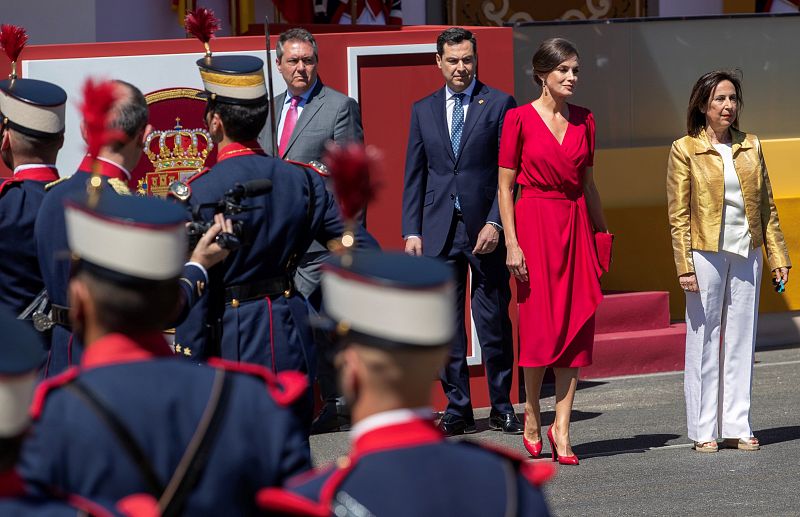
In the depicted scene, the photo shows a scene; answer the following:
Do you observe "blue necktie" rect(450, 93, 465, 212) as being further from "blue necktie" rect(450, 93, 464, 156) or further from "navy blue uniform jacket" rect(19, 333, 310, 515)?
"navy blue uniform jacket" rect(19, 333, 310, 515)

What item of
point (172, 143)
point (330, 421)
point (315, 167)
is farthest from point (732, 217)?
point (315, 167)

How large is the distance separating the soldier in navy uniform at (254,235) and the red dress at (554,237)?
2.50 meters

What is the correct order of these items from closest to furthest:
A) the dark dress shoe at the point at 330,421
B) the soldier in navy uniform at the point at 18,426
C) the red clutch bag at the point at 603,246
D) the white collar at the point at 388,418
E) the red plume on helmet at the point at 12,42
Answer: the soldier in navy uniform at the point at 18,426, the white collar at the point at 388,418, the red plume on helmet at the point at 12,42, the red clutch bag at the point at 603,246, the dark dress shoe at the point at 330,421

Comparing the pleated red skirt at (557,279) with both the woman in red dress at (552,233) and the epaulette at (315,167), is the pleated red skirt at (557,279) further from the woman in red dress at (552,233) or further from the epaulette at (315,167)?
the epaulette at (315,167)

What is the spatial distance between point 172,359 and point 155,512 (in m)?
0.32

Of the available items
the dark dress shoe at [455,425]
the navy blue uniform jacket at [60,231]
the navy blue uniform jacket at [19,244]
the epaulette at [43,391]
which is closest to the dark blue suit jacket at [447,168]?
the dark dress shoe at [455,425]

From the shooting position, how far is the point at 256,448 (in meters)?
2.62

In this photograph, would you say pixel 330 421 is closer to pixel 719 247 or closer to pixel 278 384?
pixel 719 247

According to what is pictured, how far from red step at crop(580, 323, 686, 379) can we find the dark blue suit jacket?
7.02ft

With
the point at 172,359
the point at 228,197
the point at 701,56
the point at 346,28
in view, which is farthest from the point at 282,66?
the point at 172,359

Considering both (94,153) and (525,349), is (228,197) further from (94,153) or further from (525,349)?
(525,349)

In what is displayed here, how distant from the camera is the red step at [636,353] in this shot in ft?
31.3

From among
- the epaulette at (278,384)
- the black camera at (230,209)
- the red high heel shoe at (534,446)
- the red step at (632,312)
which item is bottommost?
the red high heel shoe at (534,446)

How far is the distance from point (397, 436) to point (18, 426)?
23.6 inches
